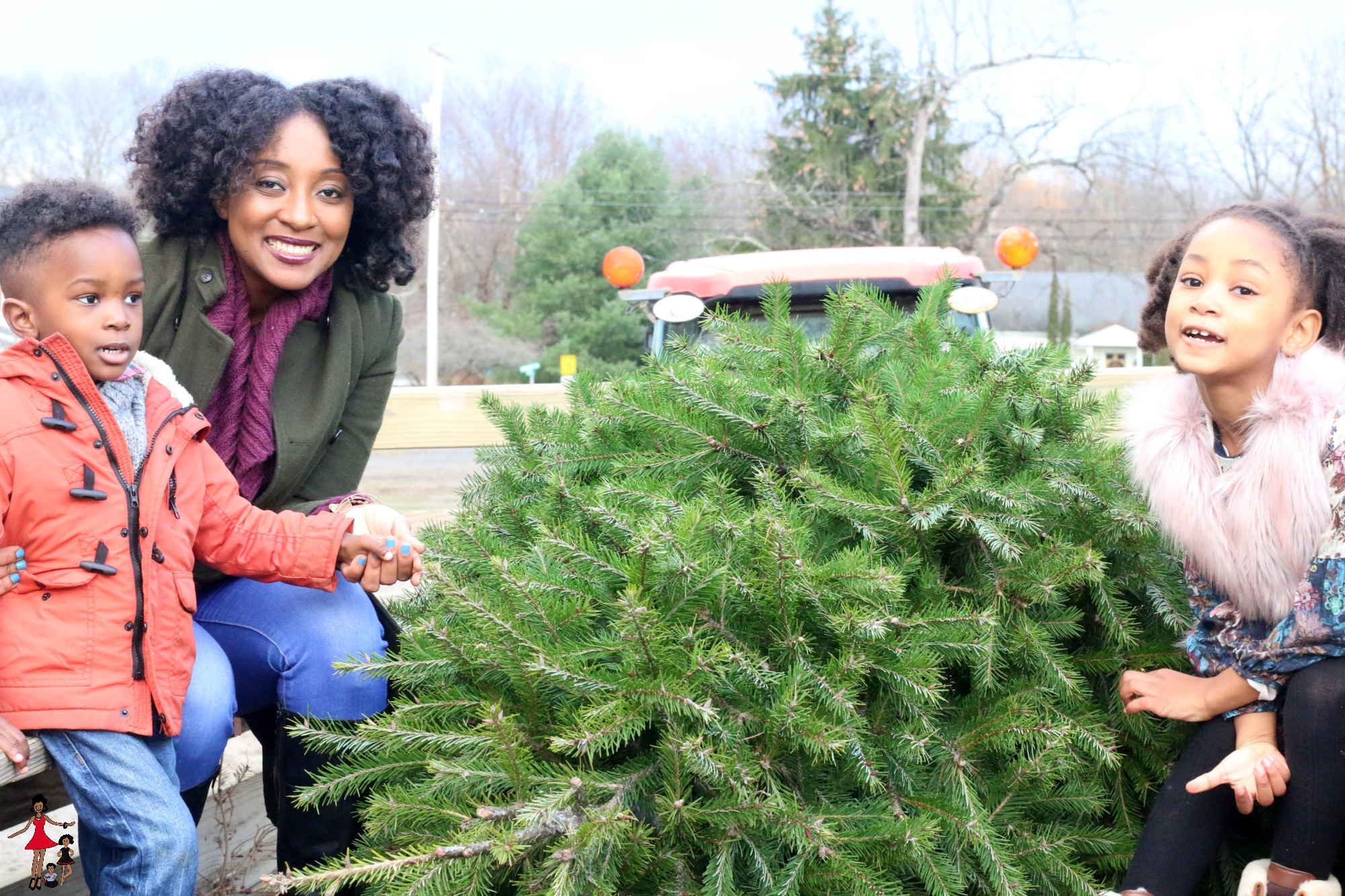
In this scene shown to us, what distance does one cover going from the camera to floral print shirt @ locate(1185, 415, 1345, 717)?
1.70 meters

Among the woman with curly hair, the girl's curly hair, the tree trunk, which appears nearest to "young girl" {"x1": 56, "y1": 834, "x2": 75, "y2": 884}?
the woman with curly hair

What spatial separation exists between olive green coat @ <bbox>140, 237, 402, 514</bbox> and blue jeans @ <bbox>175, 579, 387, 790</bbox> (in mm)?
250

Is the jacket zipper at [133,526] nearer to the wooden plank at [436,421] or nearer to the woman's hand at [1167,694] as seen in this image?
the woman's hand at [1167,694]

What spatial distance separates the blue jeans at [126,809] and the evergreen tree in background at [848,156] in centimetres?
2626

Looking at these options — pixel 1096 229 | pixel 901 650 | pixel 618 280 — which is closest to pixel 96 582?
pixel 901 650

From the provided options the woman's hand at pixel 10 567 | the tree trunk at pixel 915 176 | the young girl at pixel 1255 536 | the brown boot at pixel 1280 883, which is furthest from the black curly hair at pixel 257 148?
the tree trunk at pixel 915 176

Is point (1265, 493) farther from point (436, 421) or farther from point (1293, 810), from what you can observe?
point (436, 421)

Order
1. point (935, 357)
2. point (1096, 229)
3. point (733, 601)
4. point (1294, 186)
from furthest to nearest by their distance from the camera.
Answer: point (1096, 229)
point (1294, 186)
point (935, 357)
point (733, 601)

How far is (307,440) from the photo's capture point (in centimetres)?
229

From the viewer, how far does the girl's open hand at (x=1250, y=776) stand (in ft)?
5.42

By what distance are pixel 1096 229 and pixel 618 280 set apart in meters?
32.0

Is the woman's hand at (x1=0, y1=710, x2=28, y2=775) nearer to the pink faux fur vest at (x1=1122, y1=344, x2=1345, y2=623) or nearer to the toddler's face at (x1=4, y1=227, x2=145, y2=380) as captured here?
the toddler's face at (x1=4, y1=227, x2=145, y2=380)

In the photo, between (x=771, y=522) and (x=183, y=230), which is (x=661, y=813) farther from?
(x=183, y=230)

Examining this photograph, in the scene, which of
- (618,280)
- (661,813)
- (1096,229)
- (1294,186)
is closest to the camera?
(661,813)
